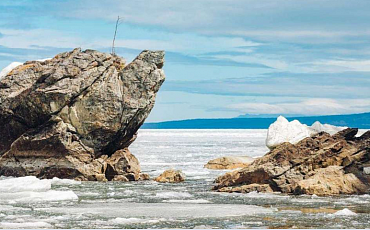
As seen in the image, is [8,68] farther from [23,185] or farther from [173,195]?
[173,195]

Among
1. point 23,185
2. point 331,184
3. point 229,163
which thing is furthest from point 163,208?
point 229,163

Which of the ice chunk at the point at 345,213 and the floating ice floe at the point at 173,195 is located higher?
the floating ice floe at the point at 173,195

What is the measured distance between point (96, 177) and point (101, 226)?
1716cm

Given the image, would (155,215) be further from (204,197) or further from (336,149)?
(336,149)

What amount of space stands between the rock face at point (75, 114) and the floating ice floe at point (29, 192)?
671 cm

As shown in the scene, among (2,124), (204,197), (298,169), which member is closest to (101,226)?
(204,197)

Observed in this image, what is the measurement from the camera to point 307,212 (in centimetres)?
2300

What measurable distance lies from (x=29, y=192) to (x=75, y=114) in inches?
388

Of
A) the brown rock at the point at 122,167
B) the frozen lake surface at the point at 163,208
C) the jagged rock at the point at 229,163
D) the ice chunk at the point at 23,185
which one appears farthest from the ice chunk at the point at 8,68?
the jagged rock at the point at 229,163

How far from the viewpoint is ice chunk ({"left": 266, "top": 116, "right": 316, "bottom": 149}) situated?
47.6 m

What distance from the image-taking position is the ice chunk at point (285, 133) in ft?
156

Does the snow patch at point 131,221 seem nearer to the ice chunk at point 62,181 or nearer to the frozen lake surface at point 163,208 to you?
the frozen lake surface at point 163,208

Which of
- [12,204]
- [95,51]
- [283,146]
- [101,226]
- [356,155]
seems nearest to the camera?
[101,226]

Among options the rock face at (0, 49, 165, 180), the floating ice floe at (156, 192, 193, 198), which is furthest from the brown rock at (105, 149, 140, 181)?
the floating ice floe at (156, 192, 193, 198)
